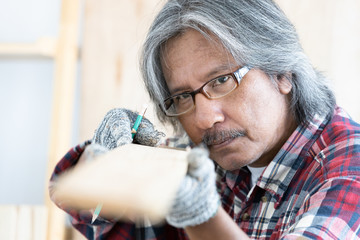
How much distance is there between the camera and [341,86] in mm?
1788

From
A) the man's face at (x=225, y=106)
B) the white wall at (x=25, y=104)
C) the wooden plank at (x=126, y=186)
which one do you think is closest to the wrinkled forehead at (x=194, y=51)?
the man's face at (x=225, y=106)

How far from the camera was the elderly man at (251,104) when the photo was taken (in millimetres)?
1093

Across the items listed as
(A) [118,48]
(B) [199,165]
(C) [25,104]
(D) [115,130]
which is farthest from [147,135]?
(C) [25,104]

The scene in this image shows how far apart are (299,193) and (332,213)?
9.7 inches

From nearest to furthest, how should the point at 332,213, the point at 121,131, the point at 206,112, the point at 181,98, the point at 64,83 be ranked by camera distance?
the point at 332,213 → the point at 121,131 → the point at 206,112 → the point at 181,98 → the point at 64,83

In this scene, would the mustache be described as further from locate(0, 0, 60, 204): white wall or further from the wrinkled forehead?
locate(0, 0, 60, 204): white wall

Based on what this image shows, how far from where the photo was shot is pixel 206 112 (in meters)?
1.10

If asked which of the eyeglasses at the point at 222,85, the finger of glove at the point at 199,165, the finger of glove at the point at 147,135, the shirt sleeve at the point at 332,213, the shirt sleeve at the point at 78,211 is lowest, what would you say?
the shirt sleeve at the point at 78,211

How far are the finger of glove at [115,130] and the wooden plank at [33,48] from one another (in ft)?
3.08

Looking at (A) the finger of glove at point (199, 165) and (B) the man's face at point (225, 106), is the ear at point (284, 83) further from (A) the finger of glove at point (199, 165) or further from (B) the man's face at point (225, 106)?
(A) the finger of glove at point (199, 165)

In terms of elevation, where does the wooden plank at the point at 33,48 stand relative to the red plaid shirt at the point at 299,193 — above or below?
above

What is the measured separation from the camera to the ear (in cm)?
121

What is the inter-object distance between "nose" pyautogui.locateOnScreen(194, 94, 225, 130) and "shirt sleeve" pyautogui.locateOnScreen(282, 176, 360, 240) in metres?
0.29

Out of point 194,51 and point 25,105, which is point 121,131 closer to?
point 194,51
